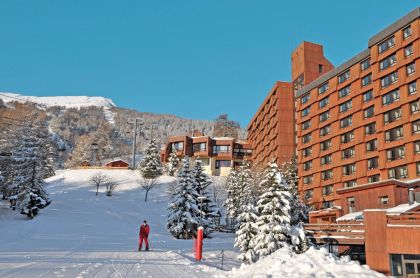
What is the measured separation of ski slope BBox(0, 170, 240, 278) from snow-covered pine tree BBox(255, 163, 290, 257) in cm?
193

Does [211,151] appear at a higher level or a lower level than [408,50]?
lower

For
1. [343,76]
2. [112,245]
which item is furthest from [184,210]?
[343,76]

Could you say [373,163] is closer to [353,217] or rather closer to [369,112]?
[369,112]

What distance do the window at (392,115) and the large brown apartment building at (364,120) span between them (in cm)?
11

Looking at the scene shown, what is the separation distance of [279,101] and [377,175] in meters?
27.3

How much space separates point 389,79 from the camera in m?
44.8

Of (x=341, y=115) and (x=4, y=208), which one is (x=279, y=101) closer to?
(x=341, y=115)

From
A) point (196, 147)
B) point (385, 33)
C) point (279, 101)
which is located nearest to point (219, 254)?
point (385, 33)

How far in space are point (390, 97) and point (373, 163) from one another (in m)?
8.09

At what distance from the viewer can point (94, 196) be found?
60188mm

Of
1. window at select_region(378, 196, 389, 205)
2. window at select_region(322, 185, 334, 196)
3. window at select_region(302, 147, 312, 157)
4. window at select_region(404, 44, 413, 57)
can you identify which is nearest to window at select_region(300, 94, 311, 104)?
window at select_region(302, 147, 312, 157)

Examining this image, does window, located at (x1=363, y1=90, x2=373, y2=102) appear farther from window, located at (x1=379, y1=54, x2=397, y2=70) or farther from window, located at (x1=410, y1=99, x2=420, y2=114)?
window, located at (x1=410, y1=99, x2=420, y2=114)

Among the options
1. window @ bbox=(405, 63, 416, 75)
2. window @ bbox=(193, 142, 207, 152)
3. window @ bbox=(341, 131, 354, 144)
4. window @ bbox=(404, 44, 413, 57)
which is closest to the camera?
window @ bbox=(405, 63, 416, 75)

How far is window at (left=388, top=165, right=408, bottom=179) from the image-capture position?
136ft
